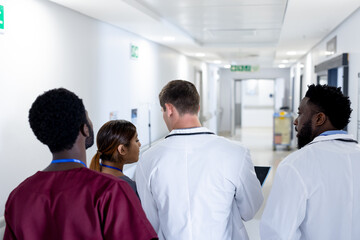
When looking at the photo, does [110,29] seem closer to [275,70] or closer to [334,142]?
[334,142]

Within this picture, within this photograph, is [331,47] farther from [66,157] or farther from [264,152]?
[66,157]

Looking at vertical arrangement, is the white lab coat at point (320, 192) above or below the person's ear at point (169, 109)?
below

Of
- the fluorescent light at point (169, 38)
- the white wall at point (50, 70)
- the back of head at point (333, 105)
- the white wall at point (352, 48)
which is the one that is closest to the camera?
the back of head at point (333, 105)

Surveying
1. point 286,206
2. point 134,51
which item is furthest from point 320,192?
point 134,51

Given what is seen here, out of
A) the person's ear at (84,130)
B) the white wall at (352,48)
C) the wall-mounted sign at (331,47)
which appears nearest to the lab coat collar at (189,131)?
the person's ear at (84,130)

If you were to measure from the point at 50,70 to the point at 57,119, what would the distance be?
282 centimetres

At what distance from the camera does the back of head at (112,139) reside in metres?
2.48

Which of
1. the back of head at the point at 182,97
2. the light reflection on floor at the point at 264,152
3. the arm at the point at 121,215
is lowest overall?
the light reflection on floor at the point at 264,152

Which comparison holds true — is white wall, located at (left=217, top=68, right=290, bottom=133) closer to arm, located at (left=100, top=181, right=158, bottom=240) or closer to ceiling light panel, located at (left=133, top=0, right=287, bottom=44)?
ceiling light panel, located at (left=133, top=0, right=287, bottom=44)

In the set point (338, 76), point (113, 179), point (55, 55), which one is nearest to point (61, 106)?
point (113, 179)

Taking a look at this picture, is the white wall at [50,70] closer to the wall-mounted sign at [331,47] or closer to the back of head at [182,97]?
the back of head at [182,97]

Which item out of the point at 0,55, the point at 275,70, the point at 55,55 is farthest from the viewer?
the point at 275,70

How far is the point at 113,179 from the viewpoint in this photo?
1.34 metres

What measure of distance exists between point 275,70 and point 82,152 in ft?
53.9
